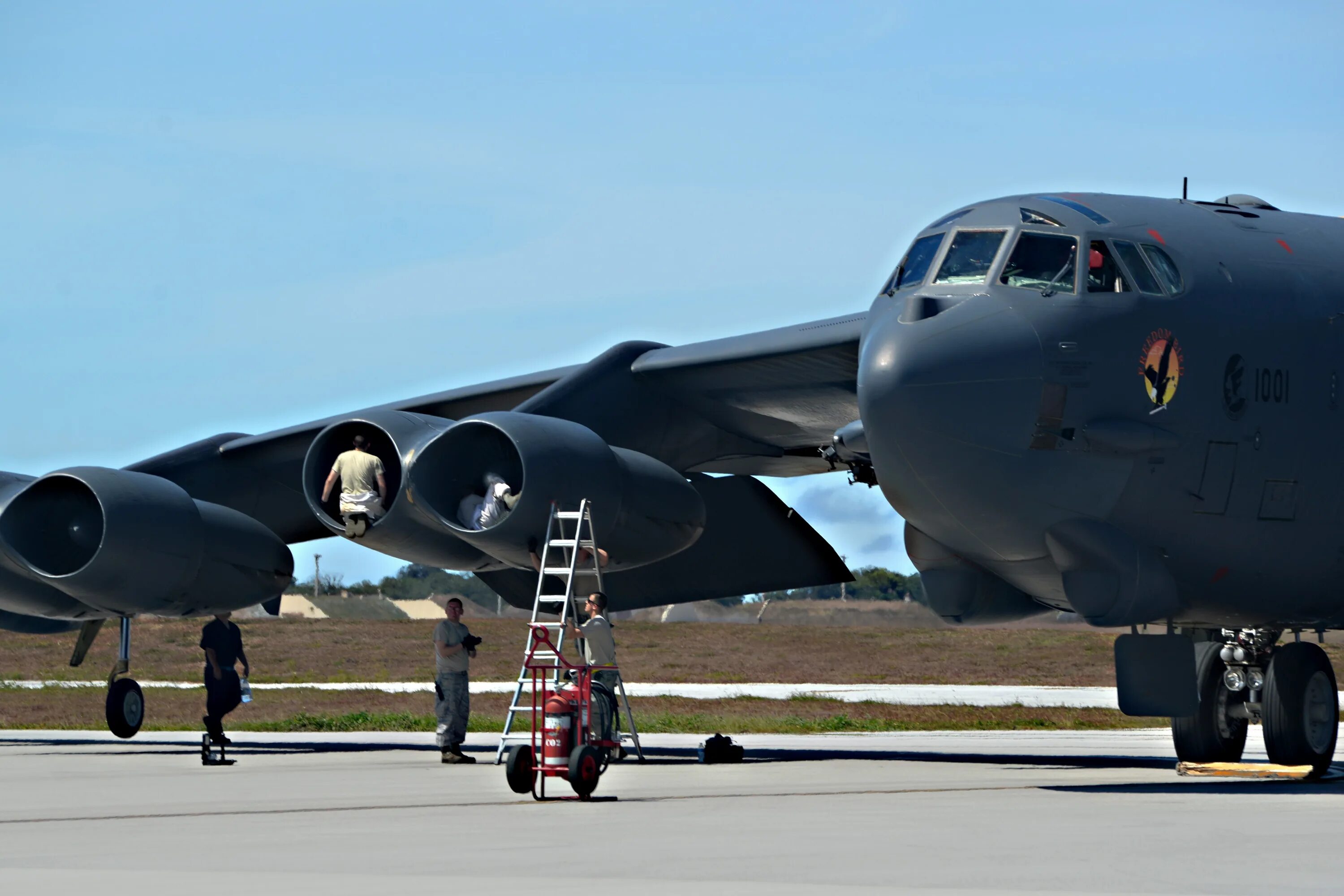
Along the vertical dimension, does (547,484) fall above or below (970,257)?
below

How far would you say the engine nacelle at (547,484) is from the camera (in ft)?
54.1

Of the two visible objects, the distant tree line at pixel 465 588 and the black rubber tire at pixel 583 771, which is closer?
the black rubber tire at pixel 583 771

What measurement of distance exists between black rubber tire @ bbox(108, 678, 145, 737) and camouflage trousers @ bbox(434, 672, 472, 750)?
4932mm

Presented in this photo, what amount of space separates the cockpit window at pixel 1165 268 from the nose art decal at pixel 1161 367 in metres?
0.40

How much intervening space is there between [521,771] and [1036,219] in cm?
587

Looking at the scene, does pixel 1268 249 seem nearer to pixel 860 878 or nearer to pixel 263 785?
pixel 860 878

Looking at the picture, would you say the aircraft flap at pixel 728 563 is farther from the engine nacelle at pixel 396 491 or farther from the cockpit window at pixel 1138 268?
the cockpit window at pixel 1138 268

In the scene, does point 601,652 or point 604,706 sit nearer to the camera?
point 601,652

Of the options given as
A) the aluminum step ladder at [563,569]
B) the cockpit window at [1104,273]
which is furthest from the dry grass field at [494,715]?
the cockpit window at [1104,273]

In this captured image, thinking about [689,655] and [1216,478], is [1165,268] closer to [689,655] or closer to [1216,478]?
[1216,478]

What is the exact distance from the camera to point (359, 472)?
17.5 metres

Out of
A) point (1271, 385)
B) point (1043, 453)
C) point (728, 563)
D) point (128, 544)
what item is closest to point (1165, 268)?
point (1271, 385)

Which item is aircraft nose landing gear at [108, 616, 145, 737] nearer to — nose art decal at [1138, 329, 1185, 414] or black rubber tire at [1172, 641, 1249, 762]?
black rubber tire at [1172, 641, 1249, 762]

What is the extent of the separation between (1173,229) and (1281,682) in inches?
158
